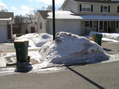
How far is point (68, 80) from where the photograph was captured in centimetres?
679

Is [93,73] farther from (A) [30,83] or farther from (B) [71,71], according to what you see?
(A) [30,83]

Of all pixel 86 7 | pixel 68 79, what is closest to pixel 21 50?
pixel 68 79

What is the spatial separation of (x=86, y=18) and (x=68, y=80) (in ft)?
82.0

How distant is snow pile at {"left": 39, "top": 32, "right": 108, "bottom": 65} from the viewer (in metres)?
10.1

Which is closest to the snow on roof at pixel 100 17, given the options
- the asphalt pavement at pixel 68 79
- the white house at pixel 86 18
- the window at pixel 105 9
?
the white house at pixel 86 18

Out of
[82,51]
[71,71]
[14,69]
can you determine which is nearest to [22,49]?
[14,69]

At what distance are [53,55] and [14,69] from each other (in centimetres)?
248

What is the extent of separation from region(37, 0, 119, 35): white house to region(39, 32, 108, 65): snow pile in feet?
59.2

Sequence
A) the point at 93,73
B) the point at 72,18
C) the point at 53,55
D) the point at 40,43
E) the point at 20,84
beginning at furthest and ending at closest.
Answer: the point at 72,18 < the point at 40,43 < the point at 53,55 < the point at 93,73 < the point at 20,84

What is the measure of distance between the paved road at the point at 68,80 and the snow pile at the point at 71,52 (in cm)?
162

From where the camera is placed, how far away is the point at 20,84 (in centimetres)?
646

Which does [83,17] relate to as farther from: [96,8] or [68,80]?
[68,80]

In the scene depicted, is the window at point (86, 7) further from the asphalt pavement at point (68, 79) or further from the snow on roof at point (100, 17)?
the asphalt pavement at point (68, 79)

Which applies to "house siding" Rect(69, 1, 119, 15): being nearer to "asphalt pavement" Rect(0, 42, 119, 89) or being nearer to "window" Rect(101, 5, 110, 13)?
"window" Rect(101, 5, 110, 13)
